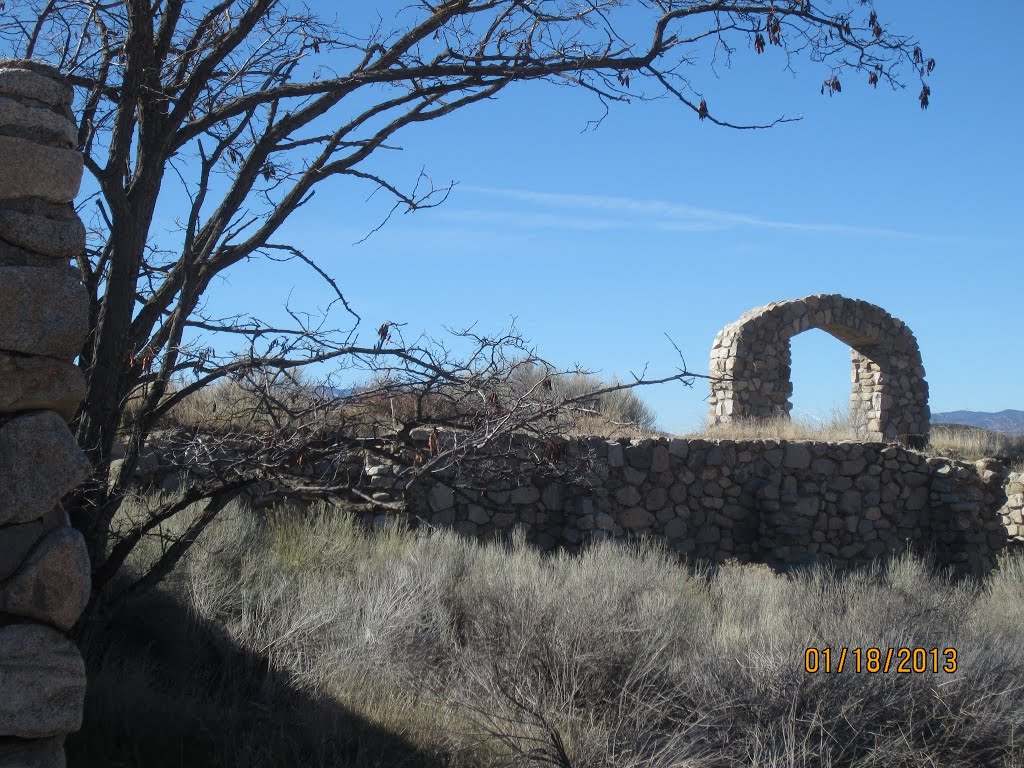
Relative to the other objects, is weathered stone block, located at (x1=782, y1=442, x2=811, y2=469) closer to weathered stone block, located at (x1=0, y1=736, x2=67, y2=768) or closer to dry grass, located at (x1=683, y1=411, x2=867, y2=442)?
dry grass, located at (x1=683, y1=411, x2=867, y2=442)

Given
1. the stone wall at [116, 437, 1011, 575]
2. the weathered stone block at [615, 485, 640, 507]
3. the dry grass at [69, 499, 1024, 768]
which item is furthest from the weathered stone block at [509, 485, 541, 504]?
the dry grass at [69, 499, 1024, 768]

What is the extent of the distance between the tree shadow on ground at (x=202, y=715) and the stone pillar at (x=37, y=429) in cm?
143

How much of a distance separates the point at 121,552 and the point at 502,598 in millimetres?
2673

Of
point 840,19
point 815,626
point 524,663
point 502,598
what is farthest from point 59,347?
point 815,626

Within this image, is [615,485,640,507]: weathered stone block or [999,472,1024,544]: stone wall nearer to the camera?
[615,485,640,507]: weathered stone block

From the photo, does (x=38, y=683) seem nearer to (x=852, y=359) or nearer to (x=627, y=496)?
(x=627, y=496)

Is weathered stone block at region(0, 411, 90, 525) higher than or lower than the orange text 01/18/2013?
higher

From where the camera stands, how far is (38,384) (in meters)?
2.83

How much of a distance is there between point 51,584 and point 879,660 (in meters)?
4.39

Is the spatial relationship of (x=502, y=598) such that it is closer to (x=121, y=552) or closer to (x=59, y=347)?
(x=121, y=552)

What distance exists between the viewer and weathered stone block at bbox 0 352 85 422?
108 inches

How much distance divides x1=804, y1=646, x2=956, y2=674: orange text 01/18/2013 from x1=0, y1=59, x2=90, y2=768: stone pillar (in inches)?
152

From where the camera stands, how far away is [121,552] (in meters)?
4.74

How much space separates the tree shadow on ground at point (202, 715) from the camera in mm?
4203
